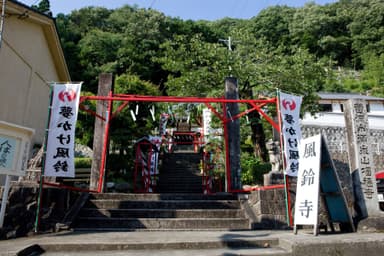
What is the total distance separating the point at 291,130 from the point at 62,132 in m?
4.82

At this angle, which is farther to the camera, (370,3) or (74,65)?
(370,3)

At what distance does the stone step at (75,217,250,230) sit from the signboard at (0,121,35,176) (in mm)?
1713

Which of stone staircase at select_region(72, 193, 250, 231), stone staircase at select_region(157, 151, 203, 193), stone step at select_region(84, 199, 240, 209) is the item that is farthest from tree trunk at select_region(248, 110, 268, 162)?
stone step at select_region(84, 199, 240, 209)

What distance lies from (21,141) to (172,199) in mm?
3500

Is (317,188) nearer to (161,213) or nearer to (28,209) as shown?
(161,213)

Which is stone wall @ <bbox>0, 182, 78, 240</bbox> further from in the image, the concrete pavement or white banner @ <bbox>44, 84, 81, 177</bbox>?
the concrete pavement

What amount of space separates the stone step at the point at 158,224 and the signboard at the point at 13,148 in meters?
1.71

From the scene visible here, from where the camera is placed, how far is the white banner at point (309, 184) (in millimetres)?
4160

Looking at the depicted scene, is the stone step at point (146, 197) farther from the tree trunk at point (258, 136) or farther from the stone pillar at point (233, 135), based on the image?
the tree trunk at point (258, 136)

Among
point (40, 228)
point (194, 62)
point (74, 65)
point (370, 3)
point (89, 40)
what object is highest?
A: point (370, 3)

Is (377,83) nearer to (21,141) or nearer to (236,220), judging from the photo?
(236,220)

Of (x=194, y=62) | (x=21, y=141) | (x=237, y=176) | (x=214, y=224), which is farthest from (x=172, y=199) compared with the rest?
(x=194, y=62)

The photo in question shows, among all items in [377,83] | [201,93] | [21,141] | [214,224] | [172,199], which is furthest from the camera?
[377,83]

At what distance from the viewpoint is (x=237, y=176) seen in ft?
24.6
